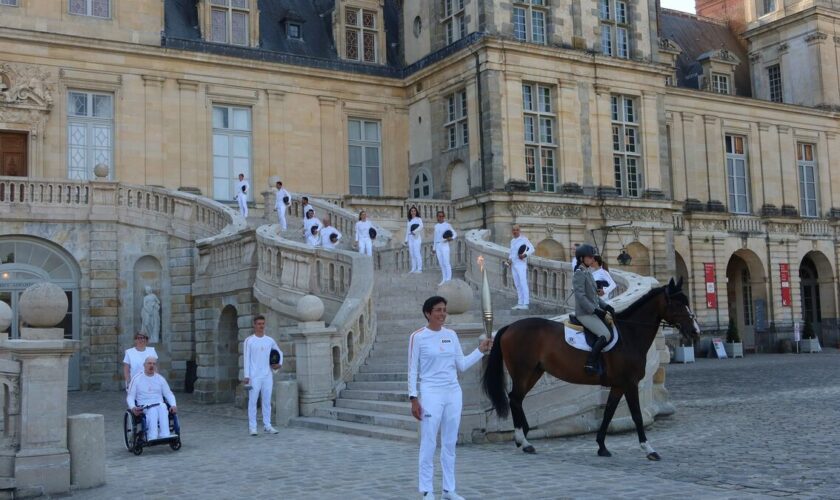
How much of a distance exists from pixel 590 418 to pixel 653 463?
Answer: 115 inches

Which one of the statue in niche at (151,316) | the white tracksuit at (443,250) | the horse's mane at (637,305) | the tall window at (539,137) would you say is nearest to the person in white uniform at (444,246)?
the white tracksuit at (443,250)

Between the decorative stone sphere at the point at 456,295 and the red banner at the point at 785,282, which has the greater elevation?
the red banner at the point at 785,282

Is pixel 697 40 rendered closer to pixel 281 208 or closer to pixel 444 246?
pixel 281 208

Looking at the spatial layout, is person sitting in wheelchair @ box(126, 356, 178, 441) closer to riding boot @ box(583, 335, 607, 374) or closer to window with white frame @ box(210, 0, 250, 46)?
riding boot @ box(583, 335, 607, 374)

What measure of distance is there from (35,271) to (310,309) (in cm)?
1171

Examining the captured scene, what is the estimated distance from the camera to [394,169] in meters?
34.5

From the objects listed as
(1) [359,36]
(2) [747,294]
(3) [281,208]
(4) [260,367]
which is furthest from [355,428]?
(2) [747,294]

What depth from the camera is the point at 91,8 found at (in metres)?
29.3

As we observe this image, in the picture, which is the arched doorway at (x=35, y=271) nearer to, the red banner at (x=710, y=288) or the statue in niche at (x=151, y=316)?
the statue in niche at (x=151, y=316)

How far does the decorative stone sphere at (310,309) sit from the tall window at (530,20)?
1801cm

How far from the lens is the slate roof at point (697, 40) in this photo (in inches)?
1749

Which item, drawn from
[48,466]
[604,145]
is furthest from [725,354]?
[48,466]

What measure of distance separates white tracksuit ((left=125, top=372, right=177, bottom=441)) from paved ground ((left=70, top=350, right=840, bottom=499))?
36 centimetres

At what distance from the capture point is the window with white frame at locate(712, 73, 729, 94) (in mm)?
43156
